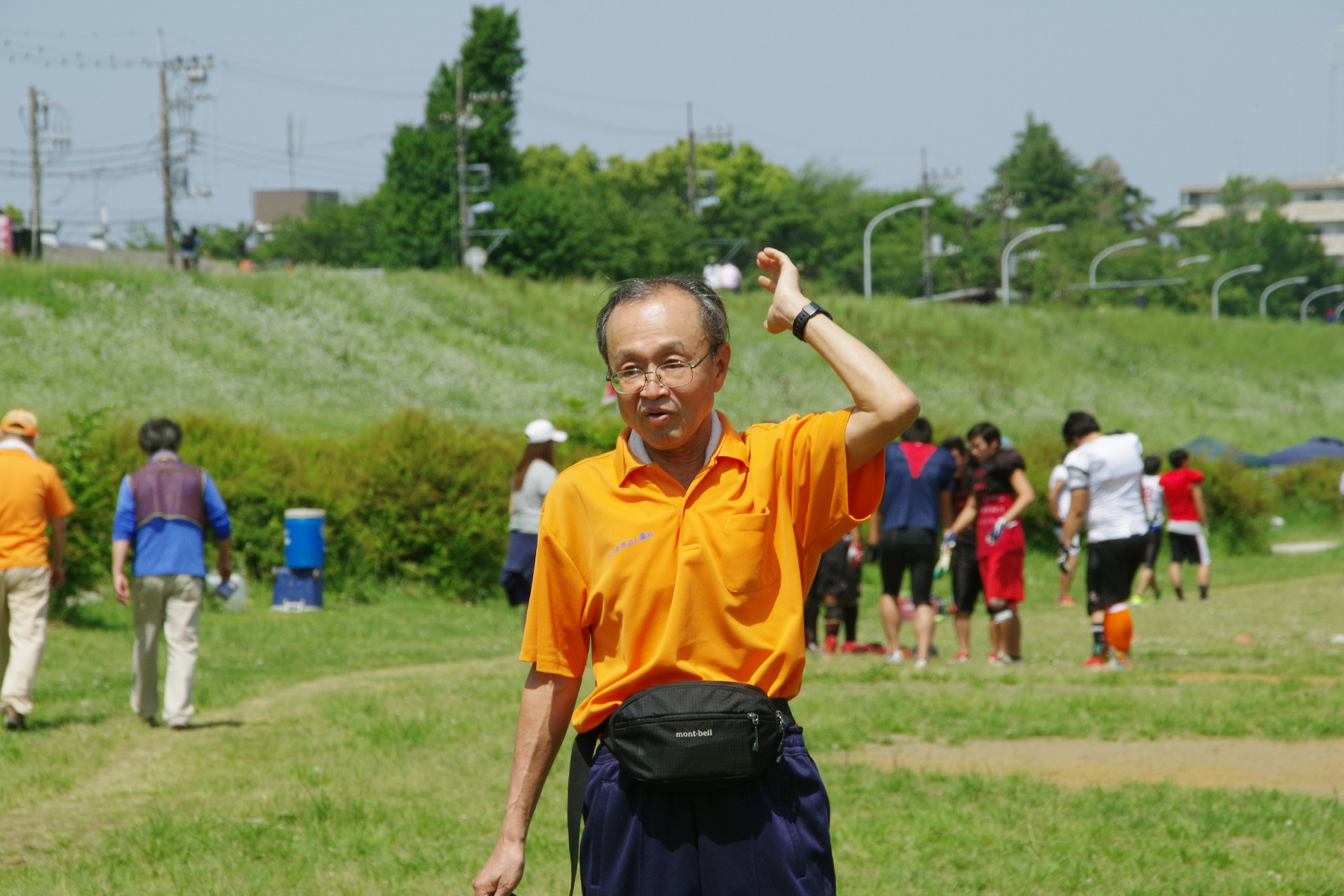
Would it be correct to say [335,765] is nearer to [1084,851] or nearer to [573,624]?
[1084,851]

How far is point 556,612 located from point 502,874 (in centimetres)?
54

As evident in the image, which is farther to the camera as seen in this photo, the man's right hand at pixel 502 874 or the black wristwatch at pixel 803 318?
the black wristwatch at pixel 803 318

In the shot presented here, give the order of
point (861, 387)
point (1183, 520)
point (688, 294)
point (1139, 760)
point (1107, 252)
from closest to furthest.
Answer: point (861, 387)
point (688, 294)
point (1139, 760)
point (1183, 520)
point (1107, 252)

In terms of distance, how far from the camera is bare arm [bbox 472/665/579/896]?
2.85m

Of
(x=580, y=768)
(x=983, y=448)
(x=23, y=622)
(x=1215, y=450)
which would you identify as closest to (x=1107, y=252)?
(x=1215, y=450)

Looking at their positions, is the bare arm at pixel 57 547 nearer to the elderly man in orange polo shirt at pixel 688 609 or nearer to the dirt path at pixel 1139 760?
the dirt path at pixel 1139 760

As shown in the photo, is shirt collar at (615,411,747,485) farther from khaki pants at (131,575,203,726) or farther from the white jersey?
the white jersey

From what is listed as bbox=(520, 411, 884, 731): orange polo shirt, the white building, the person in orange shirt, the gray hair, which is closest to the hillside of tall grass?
the person in orange shirt

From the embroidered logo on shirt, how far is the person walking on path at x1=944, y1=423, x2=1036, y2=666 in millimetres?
8272

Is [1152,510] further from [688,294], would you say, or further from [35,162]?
[35,162]

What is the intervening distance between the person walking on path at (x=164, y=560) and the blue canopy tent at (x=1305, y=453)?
29.1 m

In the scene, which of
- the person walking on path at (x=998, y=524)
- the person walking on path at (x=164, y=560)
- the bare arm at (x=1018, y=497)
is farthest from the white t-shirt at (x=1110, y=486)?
the person walking on path at (x=164, y=560)

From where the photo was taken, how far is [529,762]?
2906 millimetres

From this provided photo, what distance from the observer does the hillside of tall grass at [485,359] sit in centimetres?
3347
